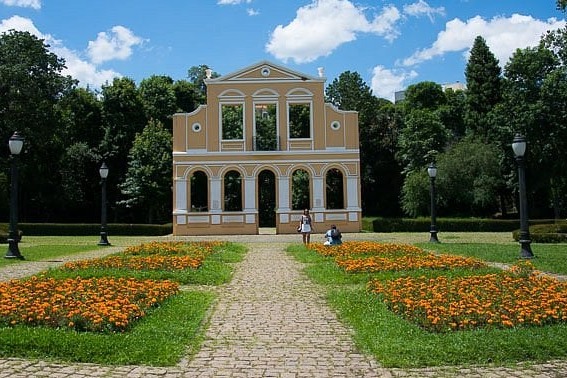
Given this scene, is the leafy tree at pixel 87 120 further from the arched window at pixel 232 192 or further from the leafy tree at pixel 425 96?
the leafy tree at pixel 425 96

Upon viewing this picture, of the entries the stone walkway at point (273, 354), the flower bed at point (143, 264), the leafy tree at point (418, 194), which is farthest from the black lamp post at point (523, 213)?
the leafy tree at point (418, 194)

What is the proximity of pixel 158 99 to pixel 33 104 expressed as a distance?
13.2 m

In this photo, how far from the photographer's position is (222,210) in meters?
37.6

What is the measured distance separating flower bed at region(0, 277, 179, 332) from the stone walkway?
109 cm

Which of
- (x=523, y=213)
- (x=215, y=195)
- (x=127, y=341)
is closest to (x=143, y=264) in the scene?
(x=127, y=341)

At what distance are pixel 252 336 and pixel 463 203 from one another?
41.6 meters

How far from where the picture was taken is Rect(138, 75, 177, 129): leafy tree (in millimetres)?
51844

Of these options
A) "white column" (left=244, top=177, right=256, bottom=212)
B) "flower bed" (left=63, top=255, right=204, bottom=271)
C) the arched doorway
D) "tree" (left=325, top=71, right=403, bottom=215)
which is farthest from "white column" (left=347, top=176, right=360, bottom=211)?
"flower bed" (left=63, top=255, right=204, bottom=271)

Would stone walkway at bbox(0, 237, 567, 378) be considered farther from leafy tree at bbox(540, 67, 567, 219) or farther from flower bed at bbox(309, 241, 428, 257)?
leafy tree at bbox(540, 67, 567, 219)

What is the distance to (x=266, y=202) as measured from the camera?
51.1 metres

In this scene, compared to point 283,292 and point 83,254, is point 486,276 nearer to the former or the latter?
point 283,292

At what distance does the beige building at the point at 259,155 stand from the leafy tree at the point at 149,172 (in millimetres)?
7670

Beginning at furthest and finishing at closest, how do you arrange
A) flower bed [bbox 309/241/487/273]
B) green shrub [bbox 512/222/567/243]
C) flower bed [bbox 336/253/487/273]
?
1. green shrub [bbox 512/222/567/243]
2. flower bed [bbox 309/241/487/273]
3. flower bed [bbox 336/253/487/273]

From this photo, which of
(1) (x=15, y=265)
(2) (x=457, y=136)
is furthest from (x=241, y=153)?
(2) (x=457, y=136)
